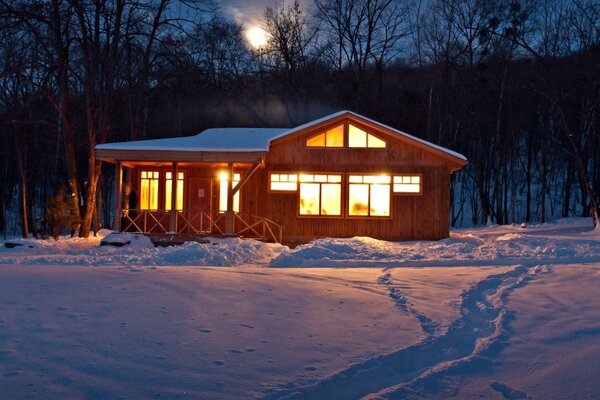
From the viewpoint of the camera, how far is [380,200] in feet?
68.8

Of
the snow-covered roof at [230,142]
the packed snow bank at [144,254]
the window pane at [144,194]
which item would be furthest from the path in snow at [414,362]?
the window pane at [144,194]

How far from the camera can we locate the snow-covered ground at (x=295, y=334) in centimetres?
473

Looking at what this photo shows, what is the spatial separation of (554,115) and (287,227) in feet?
95.3

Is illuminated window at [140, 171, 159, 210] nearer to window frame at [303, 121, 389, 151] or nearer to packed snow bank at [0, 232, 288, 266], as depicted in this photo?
packed snow bank at [0, 232, 288, 266]

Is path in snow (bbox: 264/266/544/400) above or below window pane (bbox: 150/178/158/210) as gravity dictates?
below

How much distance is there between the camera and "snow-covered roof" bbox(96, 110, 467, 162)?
1873 cm

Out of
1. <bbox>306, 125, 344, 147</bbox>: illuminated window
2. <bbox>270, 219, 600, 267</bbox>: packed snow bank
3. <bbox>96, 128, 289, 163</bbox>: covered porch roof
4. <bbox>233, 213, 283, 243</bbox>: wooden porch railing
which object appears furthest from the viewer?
<bbox>306, 125, 344, 147</bbox>: illuminated window

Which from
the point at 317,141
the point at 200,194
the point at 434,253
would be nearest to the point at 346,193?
the point at 317,141

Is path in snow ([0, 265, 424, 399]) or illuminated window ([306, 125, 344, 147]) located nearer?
path in snow ([0, 265, 424, 399])

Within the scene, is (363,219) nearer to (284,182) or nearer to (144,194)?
(284,182)

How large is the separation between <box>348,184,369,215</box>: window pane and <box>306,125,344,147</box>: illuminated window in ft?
5.78

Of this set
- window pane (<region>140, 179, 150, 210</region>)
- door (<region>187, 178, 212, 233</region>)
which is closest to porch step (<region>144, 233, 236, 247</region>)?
door (<region>187, 178, 212, 233</region>)

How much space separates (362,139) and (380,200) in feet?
7.91

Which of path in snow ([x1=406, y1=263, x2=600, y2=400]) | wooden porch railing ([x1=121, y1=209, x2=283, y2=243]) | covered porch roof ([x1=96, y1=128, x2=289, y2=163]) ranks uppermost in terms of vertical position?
covered porch roof ([x1=96, y1=128, x2=289, y2=163])
